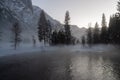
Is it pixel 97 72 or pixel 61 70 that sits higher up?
pixel 97 72

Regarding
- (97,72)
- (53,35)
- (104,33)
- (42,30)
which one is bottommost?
(97,72)

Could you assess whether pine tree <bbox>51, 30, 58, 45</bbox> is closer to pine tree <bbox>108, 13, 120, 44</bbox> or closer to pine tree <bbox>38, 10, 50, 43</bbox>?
pine tree <bbox>38, 10, 50, 43</bbox>

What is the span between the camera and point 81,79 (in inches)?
744

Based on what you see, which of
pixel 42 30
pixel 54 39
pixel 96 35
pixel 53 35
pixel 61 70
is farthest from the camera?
pixel 96 35

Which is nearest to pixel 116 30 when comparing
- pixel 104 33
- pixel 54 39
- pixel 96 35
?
pixel 104 33

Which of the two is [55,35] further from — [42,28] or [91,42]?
[91,42]

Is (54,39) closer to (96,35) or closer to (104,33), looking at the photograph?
(104,33)

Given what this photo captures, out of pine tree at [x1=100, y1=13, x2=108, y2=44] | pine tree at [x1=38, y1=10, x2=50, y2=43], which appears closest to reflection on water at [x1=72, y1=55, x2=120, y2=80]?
pine tree at [x1=38, y1=10, x2=50, y2=43]

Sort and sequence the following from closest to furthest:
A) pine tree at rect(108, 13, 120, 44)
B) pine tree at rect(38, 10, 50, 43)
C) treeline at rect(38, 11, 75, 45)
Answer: pine tree at rect(108, 13, 120, 44) → pine tree at rect(38, 10, 50, 43) → treeline at rect(38, 11, 75, 45)

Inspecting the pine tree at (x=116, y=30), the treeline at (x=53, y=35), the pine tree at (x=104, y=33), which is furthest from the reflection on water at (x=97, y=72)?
the pine tree at (x=104, y=33)

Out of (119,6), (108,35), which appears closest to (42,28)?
(108,35)

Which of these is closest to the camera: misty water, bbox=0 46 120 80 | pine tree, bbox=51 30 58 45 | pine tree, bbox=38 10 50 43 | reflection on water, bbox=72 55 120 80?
reflection on water, bbox=72 55 120 80

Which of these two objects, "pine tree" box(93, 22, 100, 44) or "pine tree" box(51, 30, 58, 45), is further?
"pine tree" box(93, 22, 100, 44)

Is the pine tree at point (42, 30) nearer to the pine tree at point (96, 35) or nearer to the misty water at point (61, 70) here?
the pine tree at point (96, 35)
